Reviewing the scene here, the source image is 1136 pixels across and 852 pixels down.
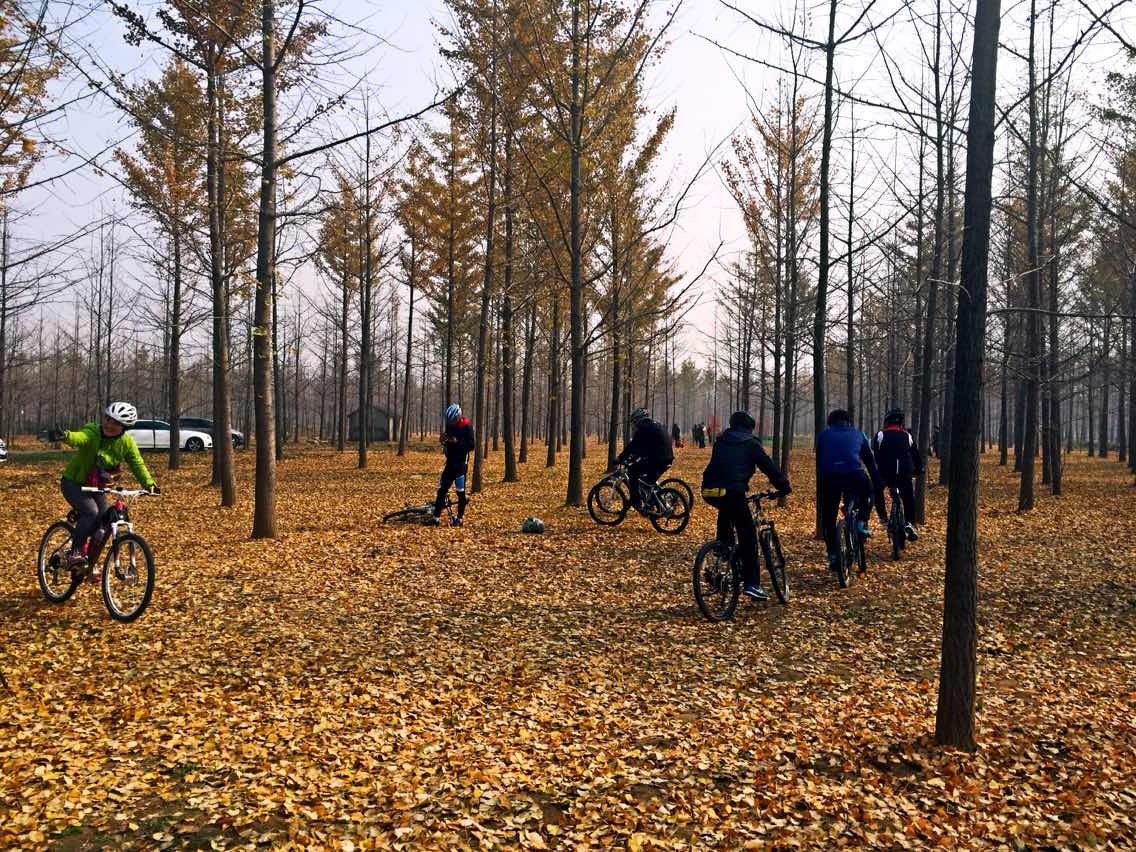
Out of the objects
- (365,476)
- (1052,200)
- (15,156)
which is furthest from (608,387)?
(15,156)

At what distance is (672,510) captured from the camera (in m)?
11.9

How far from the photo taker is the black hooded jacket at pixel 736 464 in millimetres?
6992

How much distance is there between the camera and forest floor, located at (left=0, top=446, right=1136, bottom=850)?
3590mm

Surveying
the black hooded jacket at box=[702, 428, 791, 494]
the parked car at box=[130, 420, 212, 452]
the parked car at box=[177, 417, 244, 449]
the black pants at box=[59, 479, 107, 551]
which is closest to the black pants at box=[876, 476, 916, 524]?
the black hooded jacket at box=[702, 428, 791, 494]

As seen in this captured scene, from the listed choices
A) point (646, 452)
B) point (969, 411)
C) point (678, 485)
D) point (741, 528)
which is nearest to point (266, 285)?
point (646, 452)

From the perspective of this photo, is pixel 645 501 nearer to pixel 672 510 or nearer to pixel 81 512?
pixel 672 510

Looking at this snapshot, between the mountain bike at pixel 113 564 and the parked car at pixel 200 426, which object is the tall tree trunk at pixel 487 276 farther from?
the parked car at pixel 200 426

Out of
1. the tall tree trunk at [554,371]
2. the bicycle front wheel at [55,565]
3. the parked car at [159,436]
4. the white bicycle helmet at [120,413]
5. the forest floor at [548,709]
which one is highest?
the tall tree trunk at [554,371]

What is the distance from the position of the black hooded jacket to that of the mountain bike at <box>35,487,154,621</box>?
17.4 feet

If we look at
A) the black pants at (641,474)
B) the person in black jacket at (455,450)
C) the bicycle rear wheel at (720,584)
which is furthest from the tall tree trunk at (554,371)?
the bicycle rear wheel at (720,584)

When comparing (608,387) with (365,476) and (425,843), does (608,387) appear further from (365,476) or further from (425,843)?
(425,843)

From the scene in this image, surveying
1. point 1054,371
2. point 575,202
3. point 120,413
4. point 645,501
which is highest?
point 575,202

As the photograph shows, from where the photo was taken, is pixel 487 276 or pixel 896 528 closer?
pixel 896 528

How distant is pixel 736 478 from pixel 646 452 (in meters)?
4.86
